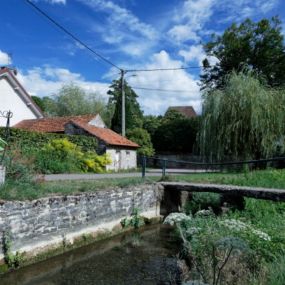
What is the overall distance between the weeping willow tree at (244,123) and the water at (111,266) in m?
10.3

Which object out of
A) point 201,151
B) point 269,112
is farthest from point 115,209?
point 269,112

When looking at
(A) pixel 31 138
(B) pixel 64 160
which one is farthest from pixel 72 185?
(A) pixel 31 138

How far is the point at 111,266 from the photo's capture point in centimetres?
680

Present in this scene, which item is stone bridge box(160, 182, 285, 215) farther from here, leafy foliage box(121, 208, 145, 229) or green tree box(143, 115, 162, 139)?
green tree box(143, 115, 162, 139)

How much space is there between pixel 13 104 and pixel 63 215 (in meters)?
17.3

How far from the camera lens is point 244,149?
59.8ft

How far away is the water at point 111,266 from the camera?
5.94m

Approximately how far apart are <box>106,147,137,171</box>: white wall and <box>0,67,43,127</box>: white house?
6.84 m

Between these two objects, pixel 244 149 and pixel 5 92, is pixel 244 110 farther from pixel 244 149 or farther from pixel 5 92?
pixel 5 92

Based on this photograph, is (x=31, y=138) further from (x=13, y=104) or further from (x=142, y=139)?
(x=142, y=139)

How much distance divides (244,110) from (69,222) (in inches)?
509

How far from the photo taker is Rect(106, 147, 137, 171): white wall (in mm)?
22000

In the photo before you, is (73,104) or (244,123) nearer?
(244,123)

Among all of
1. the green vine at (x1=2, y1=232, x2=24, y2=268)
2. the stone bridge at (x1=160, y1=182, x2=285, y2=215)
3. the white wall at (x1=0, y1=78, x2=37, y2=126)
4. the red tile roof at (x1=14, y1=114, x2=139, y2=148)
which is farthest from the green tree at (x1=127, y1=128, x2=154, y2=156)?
the green vine at (x1=2, y1=232, x2=24, y2=268)
